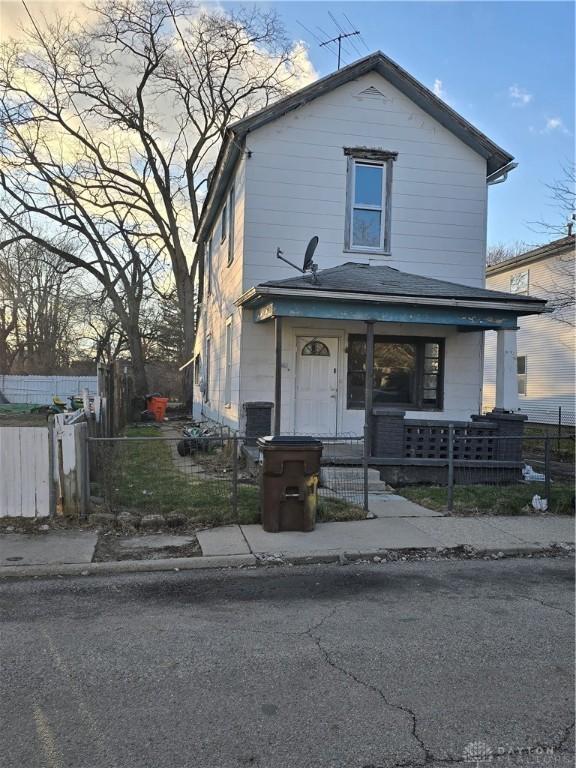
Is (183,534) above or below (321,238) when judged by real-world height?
below

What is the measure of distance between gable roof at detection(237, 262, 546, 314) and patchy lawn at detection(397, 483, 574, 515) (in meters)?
3.27

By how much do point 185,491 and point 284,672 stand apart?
17.3ft

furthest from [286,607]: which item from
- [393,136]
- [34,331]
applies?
[34,331]

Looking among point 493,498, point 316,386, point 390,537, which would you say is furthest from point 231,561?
point 316,386

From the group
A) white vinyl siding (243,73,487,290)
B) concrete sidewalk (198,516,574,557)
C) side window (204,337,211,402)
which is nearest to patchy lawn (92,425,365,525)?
concrete sidewalk (198,516,574,557)

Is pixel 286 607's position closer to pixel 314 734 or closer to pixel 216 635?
pixel 216 635

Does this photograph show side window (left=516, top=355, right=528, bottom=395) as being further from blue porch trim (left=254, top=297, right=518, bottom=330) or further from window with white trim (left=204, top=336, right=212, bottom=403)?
blue porch trim (left=254, top=297, right=518, bottom=330)

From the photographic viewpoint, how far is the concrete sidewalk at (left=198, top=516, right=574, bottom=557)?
646 centimetres

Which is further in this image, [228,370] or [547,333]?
[547,333]

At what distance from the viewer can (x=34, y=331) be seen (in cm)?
4606

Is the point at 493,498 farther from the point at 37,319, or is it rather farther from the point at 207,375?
the point at 37,319

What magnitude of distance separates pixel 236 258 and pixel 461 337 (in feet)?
17.4

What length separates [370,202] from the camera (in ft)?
42.1

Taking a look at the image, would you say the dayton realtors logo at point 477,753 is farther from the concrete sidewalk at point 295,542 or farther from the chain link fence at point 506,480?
the chain link fence at point 506,480
